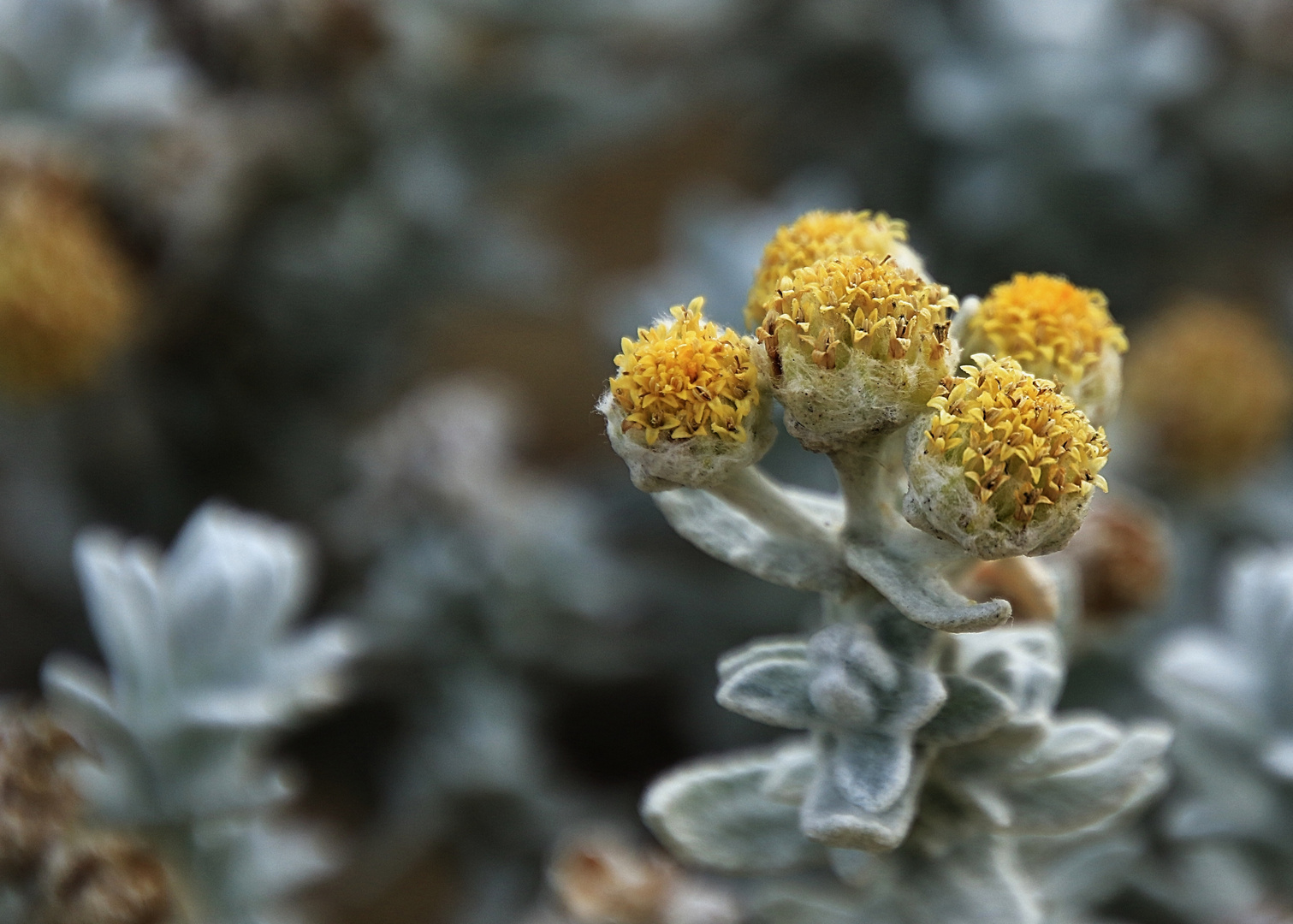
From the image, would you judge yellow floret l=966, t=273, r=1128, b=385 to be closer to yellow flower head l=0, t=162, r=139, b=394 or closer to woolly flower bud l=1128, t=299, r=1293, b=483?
Answer: woolly flower bud l=1128, t=299, r=1293, b=483

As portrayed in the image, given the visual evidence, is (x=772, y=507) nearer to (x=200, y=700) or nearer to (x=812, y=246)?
(x=812, y=246)

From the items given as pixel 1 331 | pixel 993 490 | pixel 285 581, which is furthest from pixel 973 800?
pixel 1 331

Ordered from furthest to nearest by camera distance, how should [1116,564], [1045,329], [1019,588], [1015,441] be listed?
[1116,564], [1019,588], [1045,329], [1015,441]

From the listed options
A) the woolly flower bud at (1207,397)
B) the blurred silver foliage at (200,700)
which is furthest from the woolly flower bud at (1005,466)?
the woolly flower bud at (1207,397)

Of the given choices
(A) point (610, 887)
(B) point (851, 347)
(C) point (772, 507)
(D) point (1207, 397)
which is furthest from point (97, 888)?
(D) point (1207, 397)

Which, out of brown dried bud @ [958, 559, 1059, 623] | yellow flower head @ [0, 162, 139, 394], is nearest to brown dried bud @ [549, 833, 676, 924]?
brown dried bud @ [958, 559, 1059, 623]

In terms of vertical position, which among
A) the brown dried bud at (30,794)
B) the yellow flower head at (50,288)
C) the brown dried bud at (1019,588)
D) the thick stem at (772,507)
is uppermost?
the yellow flower head at (50,288)

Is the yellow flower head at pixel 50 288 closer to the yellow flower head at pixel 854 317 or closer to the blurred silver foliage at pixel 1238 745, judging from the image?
the yellow flower head at pixel 854 317
